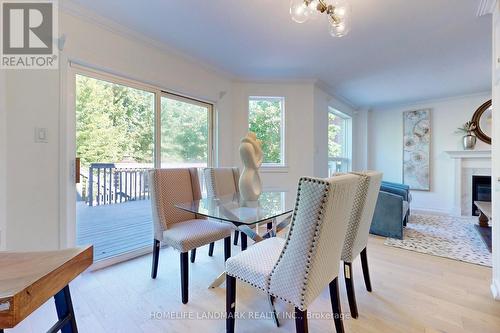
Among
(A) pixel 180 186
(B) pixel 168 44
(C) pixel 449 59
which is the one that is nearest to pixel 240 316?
(A) pixel 180 186

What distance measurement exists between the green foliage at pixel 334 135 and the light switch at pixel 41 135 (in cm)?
436

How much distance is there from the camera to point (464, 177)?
15.0ft

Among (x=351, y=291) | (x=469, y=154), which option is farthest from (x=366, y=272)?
(x=469, y=154)

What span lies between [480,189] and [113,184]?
19.8 ft

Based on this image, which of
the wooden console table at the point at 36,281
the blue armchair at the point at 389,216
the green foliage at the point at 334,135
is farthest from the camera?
the green foliage at the point at 334,135

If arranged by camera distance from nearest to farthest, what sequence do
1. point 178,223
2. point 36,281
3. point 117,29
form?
point 36,281 → point 178,223 → point 117,29

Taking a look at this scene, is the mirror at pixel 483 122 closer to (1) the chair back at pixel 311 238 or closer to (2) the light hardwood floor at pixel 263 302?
(2) the light hardwood floor at pixel 263 302

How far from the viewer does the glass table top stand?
1654mm

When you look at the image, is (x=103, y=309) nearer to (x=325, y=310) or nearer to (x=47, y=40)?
(x=325, y=310)

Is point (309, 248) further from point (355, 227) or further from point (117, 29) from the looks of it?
point (117, 29)

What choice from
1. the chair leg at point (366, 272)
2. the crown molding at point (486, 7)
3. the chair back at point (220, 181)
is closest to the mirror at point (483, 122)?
the crown molding at point (486, 7)

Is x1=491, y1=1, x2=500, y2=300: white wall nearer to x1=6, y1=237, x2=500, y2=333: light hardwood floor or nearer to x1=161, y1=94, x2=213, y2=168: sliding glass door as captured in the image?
x1=6, y1=237, x2=500, y2=333: light hardwood floor

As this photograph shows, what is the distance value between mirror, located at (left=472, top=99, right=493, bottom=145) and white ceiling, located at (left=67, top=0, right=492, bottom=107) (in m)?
0.72

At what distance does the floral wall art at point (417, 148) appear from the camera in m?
4.97
